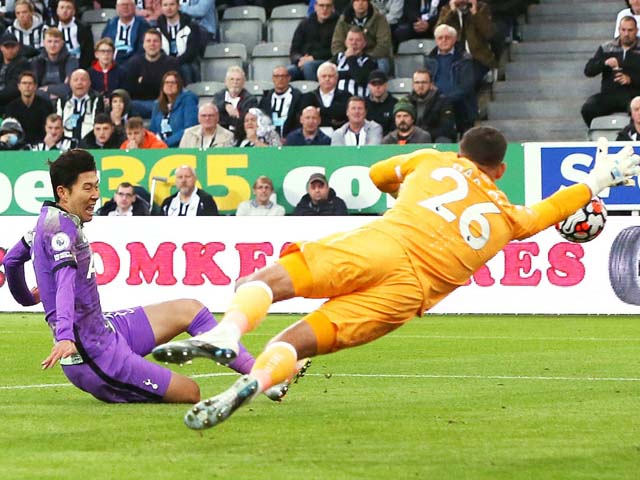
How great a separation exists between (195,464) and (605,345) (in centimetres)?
810

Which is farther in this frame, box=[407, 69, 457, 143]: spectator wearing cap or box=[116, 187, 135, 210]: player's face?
box=[407, 69, 457, 143]: spectator wearing cap

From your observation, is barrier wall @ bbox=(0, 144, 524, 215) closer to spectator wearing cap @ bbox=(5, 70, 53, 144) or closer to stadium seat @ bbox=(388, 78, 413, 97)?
spectator wearing cap @ bbox=(5, 70, 53, 144)

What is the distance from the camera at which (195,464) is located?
6.84 meters

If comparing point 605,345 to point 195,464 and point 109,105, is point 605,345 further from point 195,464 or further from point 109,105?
point 109,105

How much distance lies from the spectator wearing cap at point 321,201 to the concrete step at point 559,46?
19.4ft

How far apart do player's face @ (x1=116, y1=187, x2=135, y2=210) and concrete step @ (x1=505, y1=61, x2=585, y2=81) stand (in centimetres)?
691

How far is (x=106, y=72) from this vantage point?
22.8 m

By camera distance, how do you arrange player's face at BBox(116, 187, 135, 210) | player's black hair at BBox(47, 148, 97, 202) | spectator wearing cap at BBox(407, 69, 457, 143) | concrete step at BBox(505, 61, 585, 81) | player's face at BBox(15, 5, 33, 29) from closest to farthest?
player's black hair at BBox(47, 148, 97, 202), player's face at BBox(116, 187, 135, 210), spectator wearing cap at BBox(407, 69, 457, 143), concrete step at BBox(505, 61, 585, 81), player's face at BBox(15, 5, 33, 29)

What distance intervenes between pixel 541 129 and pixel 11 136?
7.97 m

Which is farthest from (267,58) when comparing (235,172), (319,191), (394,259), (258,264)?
(394,259)

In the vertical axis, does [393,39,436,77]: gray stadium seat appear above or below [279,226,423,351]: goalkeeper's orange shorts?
below

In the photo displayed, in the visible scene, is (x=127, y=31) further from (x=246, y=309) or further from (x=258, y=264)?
(x=246, y=309)

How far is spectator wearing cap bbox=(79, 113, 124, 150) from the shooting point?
20859mm

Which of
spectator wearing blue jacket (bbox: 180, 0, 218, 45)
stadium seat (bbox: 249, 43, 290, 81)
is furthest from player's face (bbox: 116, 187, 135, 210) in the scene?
spectator wearing blue jacket (bbox: 180, 0, 218, 45)
